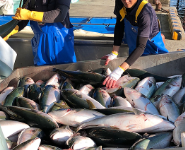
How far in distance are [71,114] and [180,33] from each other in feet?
19.1

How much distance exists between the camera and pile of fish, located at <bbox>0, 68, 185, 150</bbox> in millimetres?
1723

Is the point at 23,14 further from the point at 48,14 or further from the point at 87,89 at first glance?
the point at 87,89

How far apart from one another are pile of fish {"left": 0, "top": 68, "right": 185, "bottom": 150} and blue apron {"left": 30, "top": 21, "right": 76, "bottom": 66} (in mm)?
975

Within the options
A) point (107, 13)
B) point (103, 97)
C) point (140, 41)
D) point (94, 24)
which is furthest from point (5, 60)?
point (107, 13)

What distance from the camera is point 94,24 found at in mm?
5984

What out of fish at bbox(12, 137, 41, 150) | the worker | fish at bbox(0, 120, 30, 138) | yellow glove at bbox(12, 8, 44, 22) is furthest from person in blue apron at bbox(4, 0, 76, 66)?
the worker

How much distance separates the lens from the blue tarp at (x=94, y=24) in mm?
5633

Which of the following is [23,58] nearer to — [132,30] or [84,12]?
[132,30]

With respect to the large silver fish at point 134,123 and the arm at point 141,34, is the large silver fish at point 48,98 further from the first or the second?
the arm at point 141,34

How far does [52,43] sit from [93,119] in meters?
1.91

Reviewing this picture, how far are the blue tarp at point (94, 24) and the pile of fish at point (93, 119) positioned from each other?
10.6ft

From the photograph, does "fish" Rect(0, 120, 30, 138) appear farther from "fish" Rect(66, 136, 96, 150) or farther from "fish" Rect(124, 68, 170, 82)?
"fish" Rect(124, 68, 170, 82)

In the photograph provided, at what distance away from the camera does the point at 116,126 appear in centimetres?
181

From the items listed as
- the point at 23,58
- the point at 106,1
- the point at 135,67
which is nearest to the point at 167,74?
the point at 135,67
